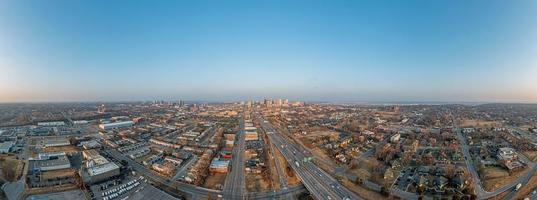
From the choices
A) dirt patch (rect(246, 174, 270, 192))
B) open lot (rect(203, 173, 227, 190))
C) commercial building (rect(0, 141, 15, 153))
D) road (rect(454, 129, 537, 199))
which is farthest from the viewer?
commercial building (rect(0, 141, 15, 153))

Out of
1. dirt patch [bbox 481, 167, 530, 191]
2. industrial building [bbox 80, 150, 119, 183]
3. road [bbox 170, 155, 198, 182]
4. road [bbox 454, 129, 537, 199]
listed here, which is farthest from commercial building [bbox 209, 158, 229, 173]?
dirt patch [bbox 481, 167, 530, 191]

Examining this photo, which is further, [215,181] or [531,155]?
[531,155]

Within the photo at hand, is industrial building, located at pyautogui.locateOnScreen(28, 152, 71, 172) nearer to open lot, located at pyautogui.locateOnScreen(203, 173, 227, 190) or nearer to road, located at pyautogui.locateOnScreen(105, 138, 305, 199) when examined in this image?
road, located at pyautogui.locateOnScreen(105, 138, 305, 199)

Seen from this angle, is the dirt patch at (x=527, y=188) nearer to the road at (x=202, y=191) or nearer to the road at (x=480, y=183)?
the road at (x=480, y=183)

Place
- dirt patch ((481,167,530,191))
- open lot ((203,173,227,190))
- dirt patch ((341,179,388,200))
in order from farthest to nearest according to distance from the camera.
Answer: dirt patch ((481,167,530,191)) < open lot ((203,173,227,190)) < dirt patch ((341,179,388,200))

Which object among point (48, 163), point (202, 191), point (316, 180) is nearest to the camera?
point (202, 191)

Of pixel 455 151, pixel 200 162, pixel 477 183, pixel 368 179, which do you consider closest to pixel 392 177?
pixel 368 179

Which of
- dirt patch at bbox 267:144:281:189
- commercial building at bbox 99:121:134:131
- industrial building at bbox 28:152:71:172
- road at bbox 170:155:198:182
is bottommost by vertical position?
road at bbox 170:155:198:182

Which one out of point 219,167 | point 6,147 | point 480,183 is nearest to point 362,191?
point 480,183

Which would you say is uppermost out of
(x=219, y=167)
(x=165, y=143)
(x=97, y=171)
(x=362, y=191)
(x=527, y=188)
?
(x=97, y=171)

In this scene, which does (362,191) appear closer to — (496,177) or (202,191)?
(202,191)

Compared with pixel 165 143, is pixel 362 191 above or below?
below
